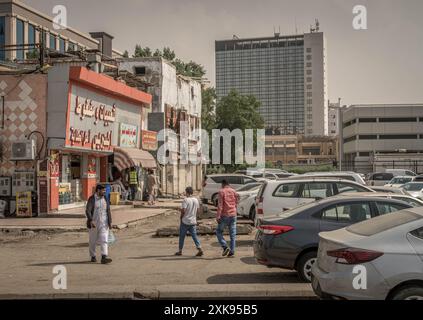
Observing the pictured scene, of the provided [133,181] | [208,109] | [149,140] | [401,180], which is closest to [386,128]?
[208,109]

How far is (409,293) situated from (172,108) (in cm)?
3327

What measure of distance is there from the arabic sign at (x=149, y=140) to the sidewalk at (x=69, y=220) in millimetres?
6991

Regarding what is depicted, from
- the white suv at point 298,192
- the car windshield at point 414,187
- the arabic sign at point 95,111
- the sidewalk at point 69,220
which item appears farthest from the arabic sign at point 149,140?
the white suv at point 298,192

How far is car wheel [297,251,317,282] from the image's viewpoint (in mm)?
9898

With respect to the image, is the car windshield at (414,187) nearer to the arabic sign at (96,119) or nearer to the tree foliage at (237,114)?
the arabic sign at (96,119)

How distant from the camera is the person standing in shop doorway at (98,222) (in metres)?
12.4

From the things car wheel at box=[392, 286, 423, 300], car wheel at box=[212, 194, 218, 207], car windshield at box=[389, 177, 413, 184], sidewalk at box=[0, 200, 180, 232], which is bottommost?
sidewalk at box=[0, 200, 180, 232]

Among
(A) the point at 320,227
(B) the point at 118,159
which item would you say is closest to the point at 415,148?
(B) the point at 118,159

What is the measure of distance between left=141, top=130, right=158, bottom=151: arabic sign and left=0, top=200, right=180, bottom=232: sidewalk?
22.9 feet

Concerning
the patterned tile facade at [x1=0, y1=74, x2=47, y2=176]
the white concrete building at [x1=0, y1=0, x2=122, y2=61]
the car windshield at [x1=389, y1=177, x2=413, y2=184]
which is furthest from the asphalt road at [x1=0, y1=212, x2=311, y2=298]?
the white concrete building at [x1=0, y1=0, x2=122, y2=61]

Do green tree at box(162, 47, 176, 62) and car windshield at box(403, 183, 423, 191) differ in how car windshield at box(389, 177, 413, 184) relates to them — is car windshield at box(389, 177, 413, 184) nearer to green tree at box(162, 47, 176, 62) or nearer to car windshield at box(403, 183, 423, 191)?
car windshield at box(403, 183, 423, 191)
